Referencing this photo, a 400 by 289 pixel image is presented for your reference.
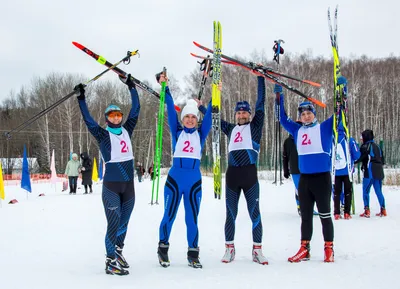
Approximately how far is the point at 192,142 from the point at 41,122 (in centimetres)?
4150

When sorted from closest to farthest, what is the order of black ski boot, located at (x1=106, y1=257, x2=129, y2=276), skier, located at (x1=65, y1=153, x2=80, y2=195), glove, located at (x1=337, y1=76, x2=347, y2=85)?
black ski boot, located at (x1=106, y1=257, x2=129, y2=276) → glove, located at (x1=337, y1=76, x2=347, y2=85) → skier, located at (x1=65, y1=153, x2=80, y2=195)

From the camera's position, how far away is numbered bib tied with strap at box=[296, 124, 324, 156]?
15.1 feet

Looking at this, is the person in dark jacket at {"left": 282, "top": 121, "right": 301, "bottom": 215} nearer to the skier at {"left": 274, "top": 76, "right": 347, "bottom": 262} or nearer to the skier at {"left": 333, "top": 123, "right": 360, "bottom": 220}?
the skier at {"left": 333, "top": 123, "right": 360, "bottom": 220}

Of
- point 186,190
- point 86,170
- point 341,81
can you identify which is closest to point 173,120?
point 186,190

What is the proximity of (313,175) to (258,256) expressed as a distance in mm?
1173

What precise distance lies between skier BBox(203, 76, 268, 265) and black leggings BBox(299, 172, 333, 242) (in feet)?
1.87

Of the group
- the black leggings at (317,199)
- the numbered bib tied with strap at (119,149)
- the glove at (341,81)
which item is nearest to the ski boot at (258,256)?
the black leggings at (317,199)

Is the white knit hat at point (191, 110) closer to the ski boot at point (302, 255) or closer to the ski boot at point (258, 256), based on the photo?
the ski boot at point (258, 256)

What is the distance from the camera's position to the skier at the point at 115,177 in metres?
4.06

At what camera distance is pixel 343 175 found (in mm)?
7469

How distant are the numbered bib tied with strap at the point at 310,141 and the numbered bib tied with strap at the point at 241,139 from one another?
629 millimetres

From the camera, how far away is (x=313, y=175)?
4.60 meters

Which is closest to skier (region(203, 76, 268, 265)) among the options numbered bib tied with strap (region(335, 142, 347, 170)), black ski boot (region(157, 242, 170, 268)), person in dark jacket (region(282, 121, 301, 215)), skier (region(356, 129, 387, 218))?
black ski boot (region(157, 242, 170, 268))

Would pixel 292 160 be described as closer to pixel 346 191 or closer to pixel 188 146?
pixel 346 191
